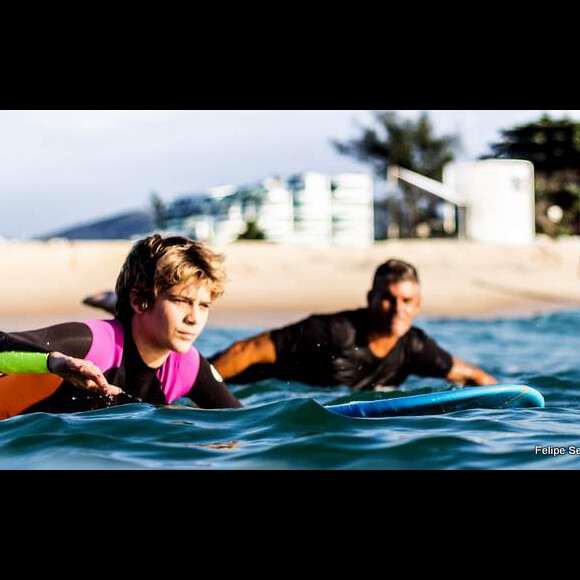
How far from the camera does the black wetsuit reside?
7.85m

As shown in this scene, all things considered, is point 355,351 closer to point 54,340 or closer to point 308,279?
point 54,340

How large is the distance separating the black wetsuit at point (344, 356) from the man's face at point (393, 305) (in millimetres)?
128

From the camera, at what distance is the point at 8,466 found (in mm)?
4602

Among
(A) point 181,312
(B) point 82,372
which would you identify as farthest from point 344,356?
(B) point 82,372

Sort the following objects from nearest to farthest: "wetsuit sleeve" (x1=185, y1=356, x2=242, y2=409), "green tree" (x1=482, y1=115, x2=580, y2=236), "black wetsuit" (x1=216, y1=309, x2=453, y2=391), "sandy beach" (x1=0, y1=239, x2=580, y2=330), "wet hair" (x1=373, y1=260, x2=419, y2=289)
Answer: "wetsuit sleeve" (x1=185, y1=356, x2=242, y2=409), "wet hair" (x1=373, y1=260, x2=419, y2=289), "black wetsuit" (x1=216, y1=309, x2=453, y2=391), "sandy beach" (x1=0, y1=239, x2=580, y2=330), "green tree" (x1=482, y1=115, x2=580, y2=236)

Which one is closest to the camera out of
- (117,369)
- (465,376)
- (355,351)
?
(117,369)

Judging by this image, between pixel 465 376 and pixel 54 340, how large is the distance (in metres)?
4.00

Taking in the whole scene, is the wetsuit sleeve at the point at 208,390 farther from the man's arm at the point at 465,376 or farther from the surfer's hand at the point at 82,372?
the man's arm at the point at 465,376

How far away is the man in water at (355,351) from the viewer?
25.2 ft

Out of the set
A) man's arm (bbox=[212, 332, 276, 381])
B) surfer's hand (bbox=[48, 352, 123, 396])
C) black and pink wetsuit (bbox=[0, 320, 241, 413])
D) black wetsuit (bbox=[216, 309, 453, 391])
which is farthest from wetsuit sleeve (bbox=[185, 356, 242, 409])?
black wetsuit (bbox=[216, 309, 453, 391])

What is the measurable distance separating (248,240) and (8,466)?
71.6 feet

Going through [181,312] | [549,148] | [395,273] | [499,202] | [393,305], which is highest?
[549,148]

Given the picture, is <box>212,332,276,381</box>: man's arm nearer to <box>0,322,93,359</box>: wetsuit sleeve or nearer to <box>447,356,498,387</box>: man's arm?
<box>447,356,498,387</box>: man's arm

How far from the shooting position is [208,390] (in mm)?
5645
